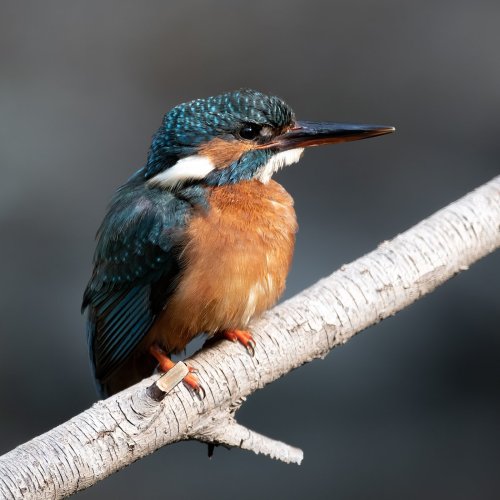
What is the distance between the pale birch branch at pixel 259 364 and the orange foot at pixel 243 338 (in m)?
0.01

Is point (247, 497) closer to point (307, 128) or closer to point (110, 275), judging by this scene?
point (110, 275)

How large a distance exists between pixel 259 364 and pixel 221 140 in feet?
2.05

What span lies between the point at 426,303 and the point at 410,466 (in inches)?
28.7


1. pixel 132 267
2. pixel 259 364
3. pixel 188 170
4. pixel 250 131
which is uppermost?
pixel 250 131

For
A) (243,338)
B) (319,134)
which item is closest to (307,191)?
(319,134)

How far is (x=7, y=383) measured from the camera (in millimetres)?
4488

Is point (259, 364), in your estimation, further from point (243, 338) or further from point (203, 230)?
point (203, 230)

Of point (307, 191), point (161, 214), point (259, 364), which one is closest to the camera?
point (259, 364)

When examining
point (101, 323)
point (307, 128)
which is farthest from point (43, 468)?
point (307, 128)

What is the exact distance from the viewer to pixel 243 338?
2.65m

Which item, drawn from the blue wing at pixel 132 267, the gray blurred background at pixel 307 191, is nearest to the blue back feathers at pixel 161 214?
the blue wing at pixel 132 267

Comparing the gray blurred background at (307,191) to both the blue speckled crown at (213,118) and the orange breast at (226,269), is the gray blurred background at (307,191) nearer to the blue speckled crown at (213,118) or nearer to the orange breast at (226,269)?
the orange breast at (226,269)

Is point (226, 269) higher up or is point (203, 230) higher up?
point (203, 230)

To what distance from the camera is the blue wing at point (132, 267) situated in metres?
2.72
